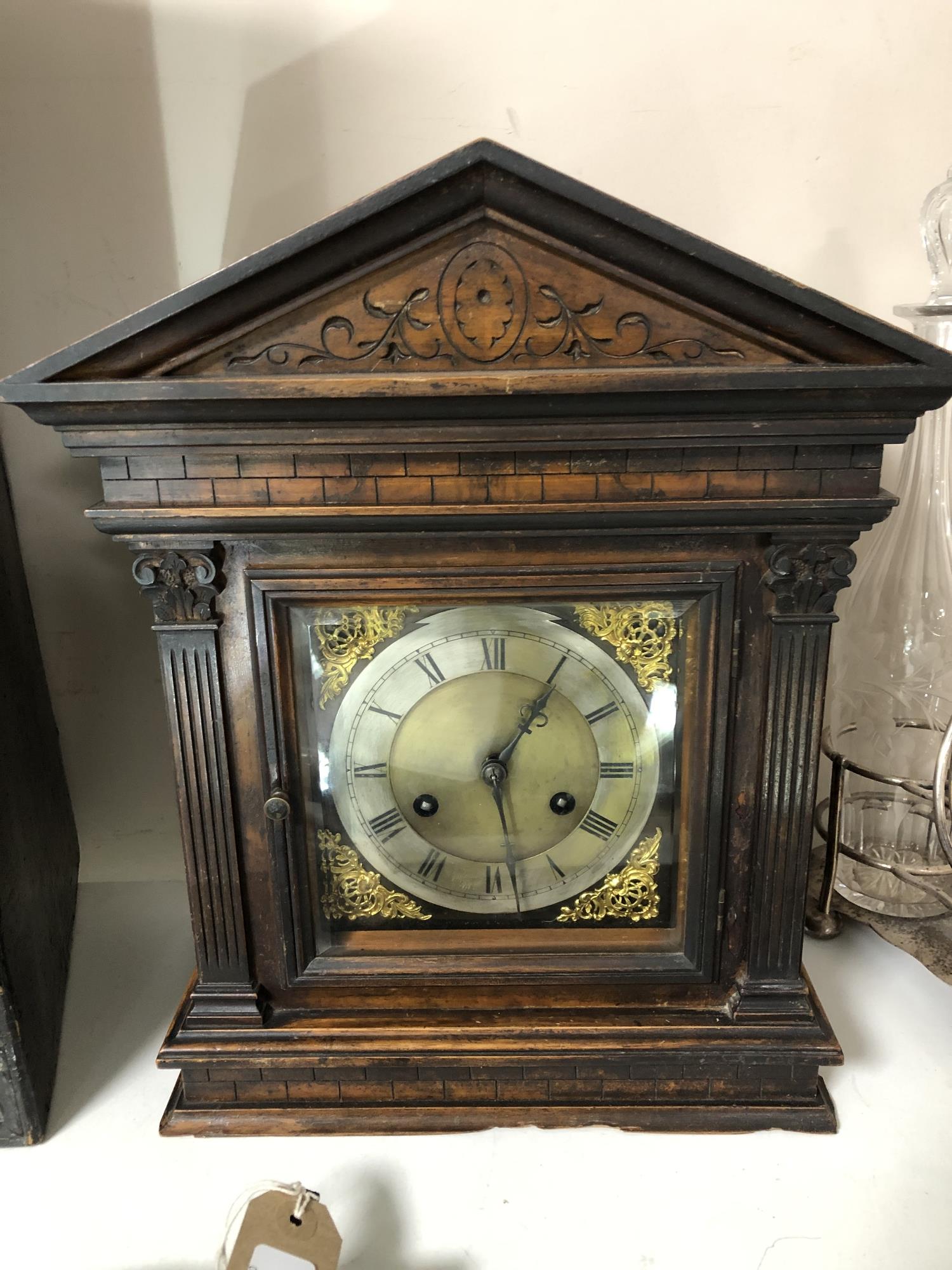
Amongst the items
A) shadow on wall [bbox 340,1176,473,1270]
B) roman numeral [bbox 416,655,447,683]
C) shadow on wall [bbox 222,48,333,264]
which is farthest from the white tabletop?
shadow on wall [bbox 222,48,333,264]

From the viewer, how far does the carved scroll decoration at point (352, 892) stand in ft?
3.32

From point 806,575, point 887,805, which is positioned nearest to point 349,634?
point 806,575

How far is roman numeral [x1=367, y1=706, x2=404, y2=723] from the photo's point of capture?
969 mm

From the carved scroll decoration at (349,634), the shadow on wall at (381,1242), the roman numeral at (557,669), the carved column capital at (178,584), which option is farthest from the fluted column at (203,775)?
the roman numeral at (557,669)

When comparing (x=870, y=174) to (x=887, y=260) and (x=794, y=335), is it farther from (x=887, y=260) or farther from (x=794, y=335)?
(x=794, y=335)

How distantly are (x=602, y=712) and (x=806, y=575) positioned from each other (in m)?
0.24

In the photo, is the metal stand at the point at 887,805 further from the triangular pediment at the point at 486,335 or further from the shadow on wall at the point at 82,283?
the shadow on wall at the point at 82,283

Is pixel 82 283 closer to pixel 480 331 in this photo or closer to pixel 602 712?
pixel 480 331

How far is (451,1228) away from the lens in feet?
3.06

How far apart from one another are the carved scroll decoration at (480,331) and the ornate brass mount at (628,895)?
50 cm

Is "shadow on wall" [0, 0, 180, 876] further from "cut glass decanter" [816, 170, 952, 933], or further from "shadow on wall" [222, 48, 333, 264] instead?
"cut glass decanter" [816, 170, 952, 933]

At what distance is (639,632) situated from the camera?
943mm

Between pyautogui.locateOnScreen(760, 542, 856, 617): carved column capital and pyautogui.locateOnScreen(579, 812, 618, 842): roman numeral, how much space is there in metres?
0.27

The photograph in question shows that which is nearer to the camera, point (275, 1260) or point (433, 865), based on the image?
point (275, 1260)
